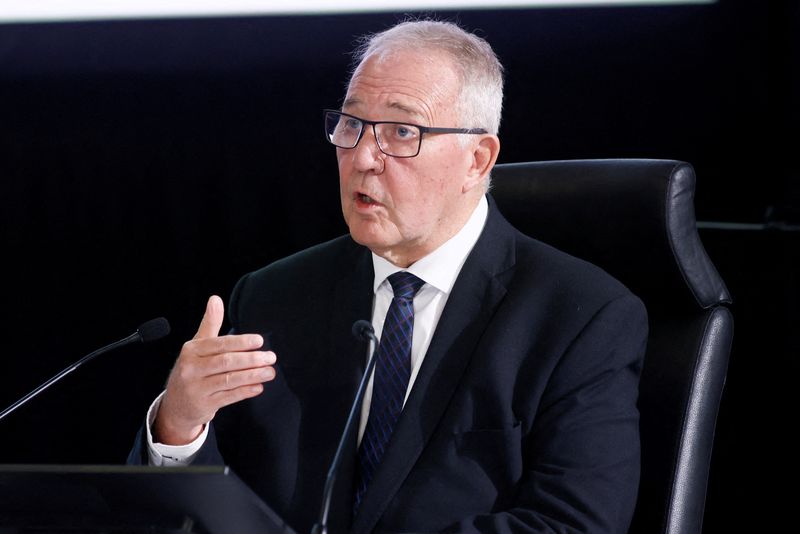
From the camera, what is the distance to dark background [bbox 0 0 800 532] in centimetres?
266

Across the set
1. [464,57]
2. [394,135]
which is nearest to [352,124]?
[394,135]

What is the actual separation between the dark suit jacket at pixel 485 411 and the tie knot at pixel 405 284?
0.07 metres

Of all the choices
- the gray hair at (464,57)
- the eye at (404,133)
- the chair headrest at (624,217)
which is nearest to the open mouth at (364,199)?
the eye at (404,133)

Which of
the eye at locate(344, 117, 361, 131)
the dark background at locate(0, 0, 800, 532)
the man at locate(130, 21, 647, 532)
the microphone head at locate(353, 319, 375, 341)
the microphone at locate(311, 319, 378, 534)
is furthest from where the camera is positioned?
the dark background at locate(0, 0, 800, 532)

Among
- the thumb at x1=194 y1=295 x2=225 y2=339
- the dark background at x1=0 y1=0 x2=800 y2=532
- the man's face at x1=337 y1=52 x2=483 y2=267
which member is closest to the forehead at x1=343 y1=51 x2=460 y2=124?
the man's face at x1=337 y1=52 x2=483 y2=267

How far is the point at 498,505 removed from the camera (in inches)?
64.2

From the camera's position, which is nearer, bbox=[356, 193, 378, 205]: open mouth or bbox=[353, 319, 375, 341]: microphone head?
bbox=[353, 319, 375, 341]: microphone head

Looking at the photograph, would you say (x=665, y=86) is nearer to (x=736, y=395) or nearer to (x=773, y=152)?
(x=773, y=152)

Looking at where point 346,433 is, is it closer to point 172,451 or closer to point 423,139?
point 172,451

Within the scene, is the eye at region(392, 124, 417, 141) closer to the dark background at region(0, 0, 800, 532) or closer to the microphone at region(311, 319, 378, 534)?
the microphone at region(311, 319, 378, 534)

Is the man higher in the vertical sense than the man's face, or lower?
lower

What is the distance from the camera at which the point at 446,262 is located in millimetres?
1838

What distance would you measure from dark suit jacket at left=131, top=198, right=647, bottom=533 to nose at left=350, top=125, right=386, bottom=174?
0.23 meters

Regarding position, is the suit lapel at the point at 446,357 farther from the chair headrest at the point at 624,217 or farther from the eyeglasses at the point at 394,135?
the eyeglasses at the point at 394,135
